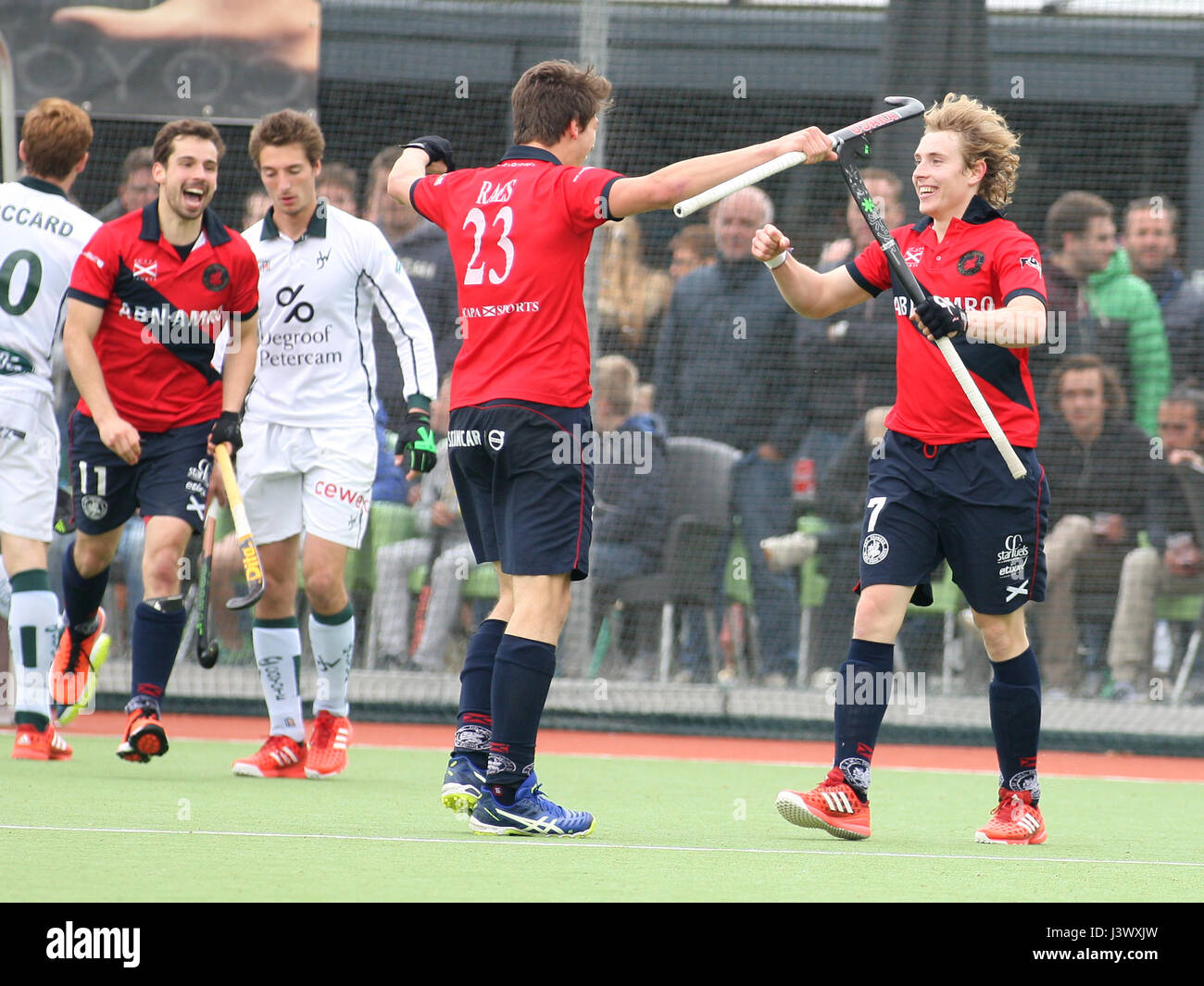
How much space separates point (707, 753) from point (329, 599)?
2481mm

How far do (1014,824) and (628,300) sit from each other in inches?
209

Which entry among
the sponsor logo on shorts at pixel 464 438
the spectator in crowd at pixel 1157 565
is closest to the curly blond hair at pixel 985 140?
the sponsor logo on shorts at pixel 464 438

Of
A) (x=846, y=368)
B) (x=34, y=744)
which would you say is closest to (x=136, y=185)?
(x=34, y=744)

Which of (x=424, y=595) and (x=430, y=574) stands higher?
(x=430, y=574)

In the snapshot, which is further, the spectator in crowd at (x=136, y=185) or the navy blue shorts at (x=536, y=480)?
the spectator in crowd at (x=136, y=185)

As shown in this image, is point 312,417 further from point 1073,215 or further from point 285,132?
point 1073,215

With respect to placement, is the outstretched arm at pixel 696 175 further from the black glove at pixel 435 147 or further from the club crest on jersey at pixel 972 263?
the black glove at pixel 435 147

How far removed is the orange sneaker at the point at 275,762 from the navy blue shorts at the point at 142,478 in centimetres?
85

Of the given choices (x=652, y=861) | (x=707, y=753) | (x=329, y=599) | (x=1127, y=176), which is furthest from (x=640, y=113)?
(x=652, y=861)

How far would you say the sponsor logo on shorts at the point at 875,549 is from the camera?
500 centimetres

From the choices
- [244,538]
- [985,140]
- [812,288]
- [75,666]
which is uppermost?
[985,140]

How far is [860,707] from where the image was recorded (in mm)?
4957

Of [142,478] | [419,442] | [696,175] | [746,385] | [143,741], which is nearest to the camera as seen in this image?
[696,175]

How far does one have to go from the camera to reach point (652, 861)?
421cm
